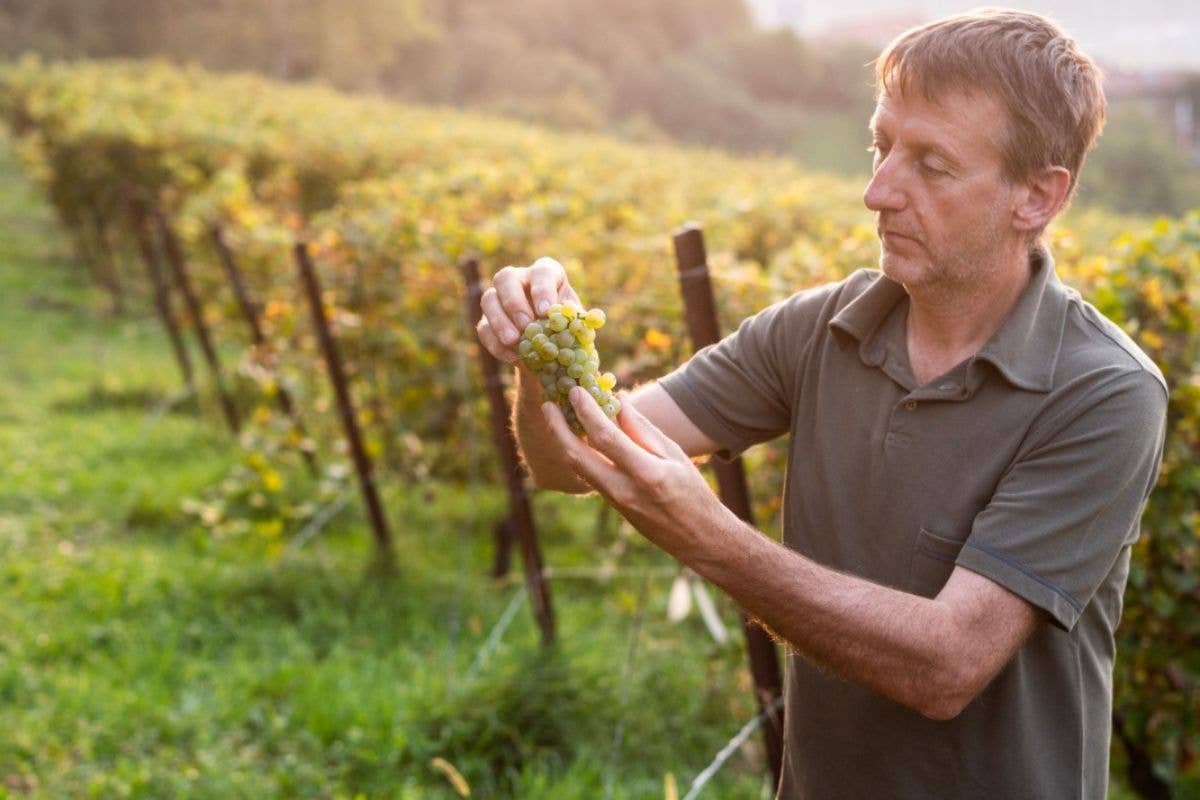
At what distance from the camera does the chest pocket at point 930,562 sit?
6.11ft

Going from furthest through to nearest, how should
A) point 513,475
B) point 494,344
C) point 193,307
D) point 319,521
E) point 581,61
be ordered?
point 581,61
point 193,307
point 319,521
point 513,475
point 494,344

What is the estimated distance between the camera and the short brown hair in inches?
72.4

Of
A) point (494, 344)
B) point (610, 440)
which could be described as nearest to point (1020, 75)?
point (610, 440)

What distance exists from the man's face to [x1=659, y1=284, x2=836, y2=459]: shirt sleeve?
0.93 feet

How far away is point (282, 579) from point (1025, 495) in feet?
13.4

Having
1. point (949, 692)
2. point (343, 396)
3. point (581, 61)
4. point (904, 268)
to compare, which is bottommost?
point (581, 61)

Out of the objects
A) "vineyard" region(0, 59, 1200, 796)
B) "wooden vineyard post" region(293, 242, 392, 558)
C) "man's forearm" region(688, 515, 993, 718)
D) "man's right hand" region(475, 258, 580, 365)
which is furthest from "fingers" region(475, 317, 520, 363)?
"wooden vineyard post" region(293, 242, 392, 558)

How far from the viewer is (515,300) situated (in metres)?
1.98

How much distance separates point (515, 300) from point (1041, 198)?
34.4 inches

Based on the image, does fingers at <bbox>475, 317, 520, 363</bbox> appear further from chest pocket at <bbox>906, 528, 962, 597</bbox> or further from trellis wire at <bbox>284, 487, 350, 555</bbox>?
trellis wire at <bbox>284, 487, 350, 555</bbox>

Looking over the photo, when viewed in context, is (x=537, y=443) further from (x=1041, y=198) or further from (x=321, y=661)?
(x=321, y=661)

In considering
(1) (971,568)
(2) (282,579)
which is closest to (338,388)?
(2) (282,579)

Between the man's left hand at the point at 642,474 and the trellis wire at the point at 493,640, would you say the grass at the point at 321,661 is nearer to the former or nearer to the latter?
the trellis wire at the point at 493,640

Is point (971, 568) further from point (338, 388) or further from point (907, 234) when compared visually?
point (338, 388)
